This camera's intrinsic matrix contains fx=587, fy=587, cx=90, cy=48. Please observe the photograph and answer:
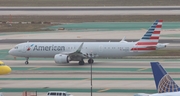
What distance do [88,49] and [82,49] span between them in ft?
2.66

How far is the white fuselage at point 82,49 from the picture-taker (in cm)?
7750

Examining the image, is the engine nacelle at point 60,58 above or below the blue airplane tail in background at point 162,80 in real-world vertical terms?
above

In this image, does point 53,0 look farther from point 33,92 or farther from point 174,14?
point 33,92

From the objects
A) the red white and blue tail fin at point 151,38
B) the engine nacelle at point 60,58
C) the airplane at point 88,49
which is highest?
the red white and blue tail fin at point 151,38

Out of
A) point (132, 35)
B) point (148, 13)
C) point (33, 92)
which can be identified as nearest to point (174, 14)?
point (148, 13)

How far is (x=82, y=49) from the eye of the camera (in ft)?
257

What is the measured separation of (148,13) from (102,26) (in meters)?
20.4

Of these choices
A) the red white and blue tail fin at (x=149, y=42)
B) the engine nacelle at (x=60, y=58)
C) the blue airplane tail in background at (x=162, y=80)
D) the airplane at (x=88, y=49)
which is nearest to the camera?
the blue airplane tail in background at (x=162, y=80)

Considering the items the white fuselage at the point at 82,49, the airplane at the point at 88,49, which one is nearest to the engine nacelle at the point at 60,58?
the airplane at the point at 88,49

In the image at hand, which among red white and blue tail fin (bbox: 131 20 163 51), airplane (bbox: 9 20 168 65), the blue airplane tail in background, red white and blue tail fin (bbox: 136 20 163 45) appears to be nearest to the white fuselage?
airplane (bbox: 9 20 168 65)

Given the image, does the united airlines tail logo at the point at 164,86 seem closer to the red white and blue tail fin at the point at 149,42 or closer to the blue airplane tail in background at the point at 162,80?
the blue airplane tail in background at the point at 162,80

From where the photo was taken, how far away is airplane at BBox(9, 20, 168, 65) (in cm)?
7681

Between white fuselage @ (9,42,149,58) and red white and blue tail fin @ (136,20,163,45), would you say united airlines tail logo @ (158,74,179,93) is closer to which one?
white fuselage @ (9,42,149,58)

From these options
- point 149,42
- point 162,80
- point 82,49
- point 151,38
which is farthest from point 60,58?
point 162,80
